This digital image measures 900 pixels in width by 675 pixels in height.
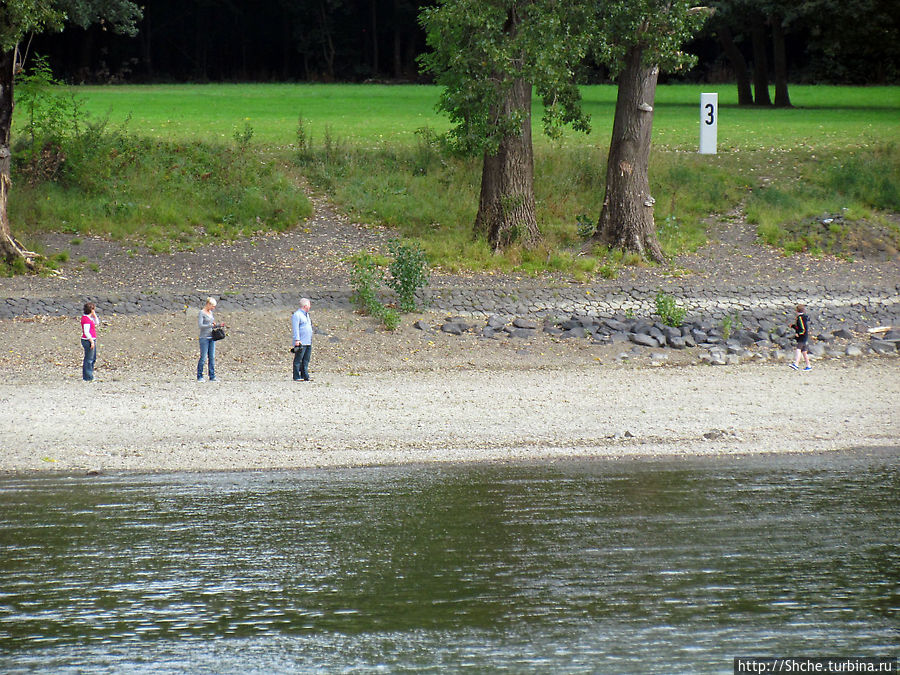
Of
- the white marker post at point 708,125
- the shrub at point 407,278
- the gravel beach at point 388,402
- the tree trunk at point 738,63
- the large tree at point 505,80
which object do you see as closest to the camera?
the gravel beach at point 388,402

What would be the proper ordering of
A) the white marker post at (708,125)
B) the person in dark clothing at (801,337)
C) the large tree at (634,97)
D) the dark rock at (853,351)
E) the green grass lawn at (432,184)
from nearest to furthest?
the person in dark clothing at (801,337), the dark rock at (853,351), the large tree at (634,97), the white marker post at (708,125), the green grass lawn at (432,184)

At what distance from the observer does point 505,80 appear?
2117 centimetres

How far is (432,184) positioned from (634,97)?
605cm

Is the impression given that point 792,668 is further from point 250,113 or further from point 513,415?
point 250,113

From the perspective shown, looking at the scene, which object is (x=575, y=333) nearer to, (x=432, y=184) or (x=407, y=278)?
(x=407, y=278)

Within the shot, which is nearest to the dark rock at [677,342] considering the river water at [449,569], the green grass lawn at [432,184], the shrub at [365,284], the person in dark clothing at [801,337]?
the person in dark clothing at [801,337]

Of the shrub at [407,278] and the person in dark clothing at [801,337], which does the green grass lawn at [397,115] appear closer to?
the shrub at [407,278]

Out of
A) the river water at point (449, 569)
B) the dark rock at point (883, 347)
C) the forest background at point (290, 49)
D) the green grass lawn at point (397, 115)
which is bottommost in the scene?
the river water at point (449, 569)

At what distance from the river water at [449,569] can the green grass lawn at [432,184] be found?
11.4m

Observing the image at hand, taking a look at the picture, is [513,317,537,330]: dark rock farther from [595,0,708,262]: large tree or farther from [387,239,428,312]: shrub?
[595,0,708,262]: large tree

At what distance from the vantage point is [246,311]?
1950cm

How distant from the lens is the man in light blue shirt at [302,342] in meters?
15.5

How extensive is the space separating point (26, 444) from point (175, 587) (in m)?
4.72

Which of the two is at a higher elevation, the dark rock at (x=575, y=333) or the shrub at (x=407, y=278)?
the shrub at (x=407, y=278)
